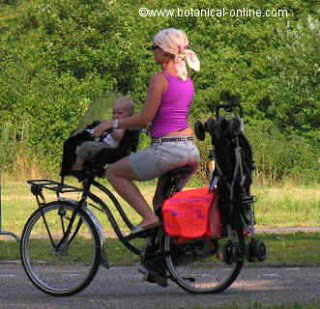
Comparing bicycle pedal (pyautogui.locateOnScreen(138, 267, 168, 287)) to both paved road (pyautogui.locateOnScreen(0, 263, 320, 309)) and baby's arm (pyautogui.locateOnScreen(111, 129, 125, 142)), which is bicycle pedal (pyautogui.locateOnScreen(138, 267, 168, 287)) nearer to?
paved road (pyautogui.locateOnScreen(0, 263, 320, 309))

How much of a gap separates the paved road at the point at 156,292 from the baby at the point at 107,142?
0.91m

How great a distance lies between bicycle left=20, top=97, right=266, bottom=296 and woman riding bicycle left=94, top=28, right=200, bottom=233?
11 centimetres

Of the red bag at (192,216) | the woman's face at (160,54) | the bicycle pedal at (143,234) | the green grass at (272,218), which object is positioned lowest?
the green grass at (272,218)

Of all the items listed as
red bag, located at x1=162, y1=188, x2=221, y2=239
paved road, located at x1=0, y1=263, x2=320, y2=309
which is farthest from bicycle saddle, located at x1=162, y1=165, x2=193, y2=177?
paved road, located at x1=0, y1=263, x2=320, y2=309

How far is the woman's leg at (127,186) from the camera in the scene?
8.77m

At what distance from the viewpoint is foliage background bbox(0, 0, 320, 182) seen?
1235 inches

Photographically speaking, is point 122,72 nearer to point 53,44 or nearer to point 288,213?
point 53,44

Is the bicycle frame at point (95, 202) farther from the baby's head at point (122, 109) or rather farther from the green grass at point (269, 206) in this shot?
the green grass at point (269, 206)

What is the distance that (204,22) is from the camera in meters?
36.2

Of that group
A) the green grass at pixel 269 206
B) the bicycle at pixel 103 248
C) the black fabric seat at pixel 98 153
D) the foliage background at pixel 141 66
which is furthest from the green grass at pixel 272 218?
the foliage background at pixel 141 66

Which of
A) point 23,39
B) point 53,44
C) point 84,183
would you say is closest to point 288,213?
point 84,183

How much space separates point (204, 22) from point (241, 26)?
107cm

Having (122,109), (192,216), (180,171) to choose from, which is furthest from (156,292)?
(122,109)

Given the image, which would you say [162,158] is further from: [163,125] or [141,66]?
[141,66]
